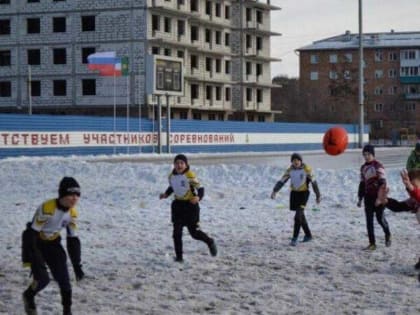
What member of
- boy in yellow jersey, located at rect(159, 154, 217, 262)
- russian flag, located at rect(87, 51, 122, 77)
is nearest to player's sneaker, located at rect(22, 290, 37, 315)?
boy in yellow jersey, located at rect(159, 154, 217, 262)

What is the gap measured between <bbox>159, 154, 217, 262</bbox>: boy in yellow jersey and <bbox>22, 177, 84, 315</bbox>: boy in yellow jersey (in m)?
3.12

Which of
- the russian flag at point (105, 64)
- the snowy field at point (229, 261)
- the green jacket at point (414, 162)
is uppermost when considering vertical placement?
the russian flag at point (105, 64)

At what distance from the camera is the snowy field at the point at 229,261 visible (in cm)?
806

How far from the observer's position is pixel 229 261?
10.7 meters

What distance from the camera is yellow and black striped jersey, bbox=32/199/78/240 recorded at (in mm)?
7488

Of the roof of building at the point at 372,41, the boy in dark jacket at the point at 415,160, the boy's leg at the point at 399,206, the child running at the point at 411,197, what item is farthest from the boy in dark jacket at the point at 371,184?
the roof of building at the point at 372,41

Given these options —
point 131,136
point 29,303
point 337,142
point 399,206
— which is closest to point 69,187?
point 29,303

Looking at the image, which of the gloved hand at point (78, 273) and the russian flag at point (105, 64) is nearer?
the gloved hand at point (78, 273)

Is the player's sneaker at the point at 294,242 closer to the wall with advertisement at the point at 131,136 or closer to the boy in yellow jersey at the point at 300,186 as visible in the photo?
the boy in yellow jersey at the point at 300,186

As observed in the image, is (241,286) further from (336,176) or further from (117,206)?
(336,176)

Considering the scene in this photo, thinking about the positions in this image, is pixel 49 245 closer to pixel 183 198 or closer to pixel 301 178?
pixel 183 198

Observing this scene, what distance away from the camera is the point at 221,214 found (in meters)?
16.4

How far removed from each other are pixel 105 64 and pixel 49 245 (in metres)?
44.6

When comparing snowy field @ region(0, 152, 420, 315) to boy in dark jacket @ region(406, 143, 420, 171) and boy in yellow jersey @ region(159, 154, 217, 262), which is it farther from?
boy in dark jacket @ region(406, 143, 420, 171)
